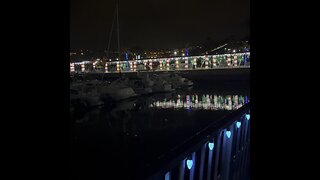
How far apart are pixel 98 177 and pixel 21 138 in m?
4.67

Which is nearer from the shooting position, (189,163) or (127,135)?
(189,163)

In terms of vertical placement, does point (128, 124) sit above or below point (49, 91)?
below

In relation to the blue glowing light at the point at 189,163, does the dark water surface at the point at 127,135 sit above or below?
below

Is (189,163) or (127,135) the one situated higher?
(189,163)

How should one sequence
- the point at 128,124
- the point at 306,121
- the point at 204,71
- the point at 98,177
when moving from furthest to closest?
the point at 204,71 < the point at 128,124 < the point at 98,177 < the point at 306,121

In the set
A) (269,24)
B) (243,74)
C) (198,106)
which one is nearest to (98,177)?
(269,24)

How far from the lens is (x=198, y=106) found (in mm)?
13836

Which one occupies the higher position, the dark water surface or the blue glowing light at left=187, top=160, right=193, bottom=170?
the blue glowing light at left=187, top=160, right=193, bottom=170

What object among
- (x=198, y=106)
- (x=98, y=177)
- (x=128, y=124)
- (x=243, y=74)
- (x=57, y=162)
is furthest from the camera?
(x=243, y=74)

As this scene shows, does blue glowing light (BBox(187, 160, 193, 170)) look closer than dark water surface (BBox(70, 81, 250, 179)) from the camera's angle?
Yes

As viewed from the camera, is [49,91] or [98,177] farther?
[98,177]

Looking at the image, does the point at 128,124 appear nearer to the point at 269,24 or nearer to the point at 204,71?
the point at 269,24

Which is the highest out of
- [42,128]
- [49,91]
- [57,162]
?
[49,91]

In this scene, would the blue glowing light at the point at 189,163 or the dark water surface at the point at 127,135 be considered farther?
the dark water surface at the point at 127,135
